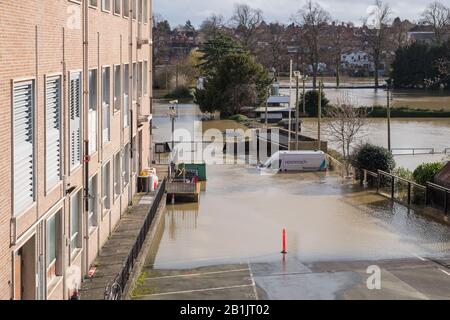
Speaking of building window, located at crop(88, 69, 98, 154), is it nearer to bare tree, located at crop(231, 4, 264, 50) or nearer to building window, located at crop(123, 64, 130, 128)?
building window, located at crop(123, 64, 130, 128)

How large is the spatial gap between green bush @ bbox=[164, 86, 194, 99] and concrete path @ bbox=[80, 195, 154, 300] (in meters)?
60.6

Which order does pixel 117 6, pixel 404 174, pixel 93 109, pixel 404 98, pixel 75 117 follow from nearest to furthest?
pixel 75 117 → pixel 93 109 → pixel 117 6 → pixel 404 174 → pixel 404 98

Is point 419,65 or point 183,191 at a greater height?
point 419,65

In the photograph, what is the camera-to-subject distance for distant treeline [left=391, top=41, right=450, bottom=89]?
88875mm

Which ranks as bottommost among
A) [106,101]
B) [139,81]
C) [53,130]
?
[53,130]

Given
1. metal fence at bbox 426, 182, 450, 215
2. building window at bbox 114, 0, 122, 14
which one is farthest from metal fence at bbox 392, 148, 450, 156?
building window at bbox 114, 0, 122, 14

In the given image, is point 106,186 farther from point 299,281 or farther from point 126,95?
point 299,281

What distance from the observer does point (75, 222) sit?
13.9 meters

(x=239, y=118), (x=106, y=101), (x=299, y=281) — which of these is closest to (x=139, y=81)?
(x=106, y=101)

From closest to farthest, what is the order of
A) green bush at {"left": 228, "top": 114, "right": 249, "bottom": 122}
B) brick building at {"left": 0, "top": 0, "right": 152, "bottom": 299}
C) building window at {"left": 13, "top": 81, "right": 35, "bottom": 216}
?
brick building at {"left": 0, "top": 0, "right": 152, "bottom": 299}
building window at {"left": 13, "top": 81, "right": 35, "bottom": 216}
green bush at {"left": 228, "top": 114, "right": 249, "bottom": 122}

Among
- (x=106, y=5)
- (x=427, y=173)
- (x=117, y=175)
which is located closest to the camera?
(x=106, y=5)

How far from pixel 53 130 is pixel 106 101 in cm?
672

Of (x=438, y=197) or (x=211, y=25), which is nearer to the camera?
(x=438, y=197)

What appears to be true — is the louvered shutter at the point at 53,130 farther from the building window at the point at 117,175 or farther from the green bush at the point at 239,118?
the green bush at the point at 239,118
